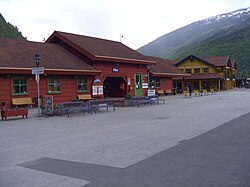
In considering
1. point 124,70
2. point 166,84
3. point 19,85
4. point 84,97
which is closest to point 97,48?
point 124,70

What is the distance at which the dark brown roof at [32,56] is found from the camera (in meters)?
21.1

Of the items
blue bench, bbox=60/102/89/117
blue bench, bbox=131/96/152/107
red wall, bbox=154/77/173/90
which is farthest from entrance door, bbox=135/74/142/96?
blue bench, bbox=60/102/89/117

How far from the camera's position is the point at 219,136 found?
31.2ft

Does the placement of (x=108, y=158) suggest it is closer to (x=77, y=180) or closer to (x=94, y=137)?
(x=77, y=180)

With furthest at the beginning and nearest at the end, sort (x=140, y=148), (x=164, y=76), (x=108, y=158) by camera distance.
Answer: (x=164, y=76)
(x=140, y=148)
(x=108, y=158)

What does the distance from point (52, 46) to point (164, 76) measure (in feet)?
56.7

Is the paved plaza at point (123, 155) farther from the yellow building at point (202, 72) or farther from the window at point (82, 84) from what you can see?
the yellow building at point (202, 72)

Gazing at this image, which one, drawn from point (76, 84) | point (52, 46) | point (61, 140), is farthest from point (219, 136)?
point (52, 46)

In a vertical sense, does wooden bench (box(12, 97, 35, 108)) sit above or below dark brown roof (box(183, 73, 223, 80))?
below

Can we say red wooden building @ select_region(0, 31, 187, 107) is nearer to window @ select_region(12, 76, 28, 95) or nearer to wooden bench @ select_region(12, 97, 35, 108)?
window @ select_region(12, 76, 28, 95)

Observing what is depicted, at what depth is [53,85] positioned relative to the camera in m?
23.5

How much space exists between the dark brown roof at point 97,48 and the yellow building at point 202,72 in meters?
26.3

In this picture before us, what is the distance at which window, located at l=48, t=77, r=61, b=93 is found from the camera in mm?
23219

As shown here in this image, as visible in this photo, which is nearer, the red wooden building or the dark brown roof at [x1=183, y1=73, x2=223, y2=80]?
the red wooden building
